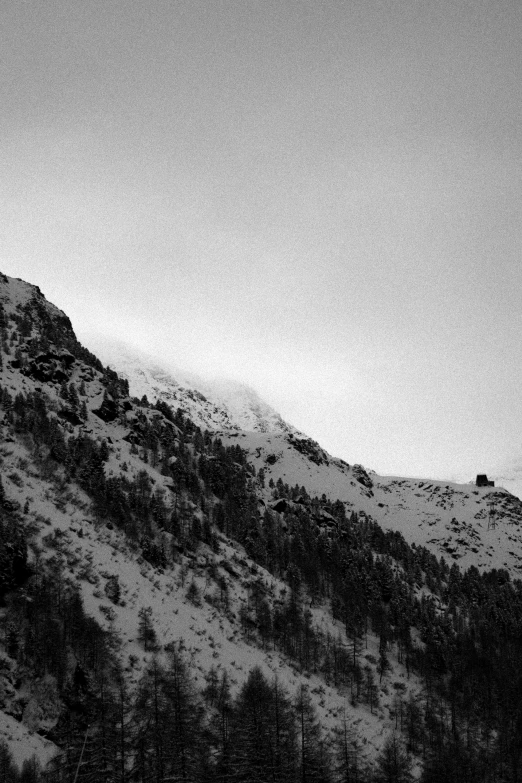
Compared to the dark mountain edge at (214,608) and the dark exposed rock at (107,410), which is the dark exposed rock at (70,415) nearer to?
the dark mountain edge at (214,608)

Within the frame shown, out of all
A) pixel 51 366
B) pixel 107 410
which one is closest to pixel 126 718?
pixel 107 410

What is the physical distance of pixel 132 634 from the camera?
64.1m

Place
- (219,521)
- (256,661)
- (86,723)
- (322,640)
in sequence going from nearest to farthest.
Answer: (86,723) → (256,661) → (322,640) → (219,521)

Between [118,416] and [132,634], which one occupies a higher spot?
[118,416]

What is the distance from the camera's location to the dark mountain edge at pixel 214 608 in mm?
46344

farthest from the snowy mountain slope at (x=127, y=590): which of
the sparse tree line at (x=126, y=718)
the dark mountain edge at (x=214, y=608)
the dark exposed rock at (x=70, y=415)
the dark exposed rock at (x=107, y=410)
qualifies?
the dark exposed rock at (x=107, y=410)

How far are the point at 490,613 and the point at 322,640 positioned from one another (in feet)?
262

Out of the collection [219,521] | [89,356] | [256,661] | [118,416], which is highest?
[89,356]

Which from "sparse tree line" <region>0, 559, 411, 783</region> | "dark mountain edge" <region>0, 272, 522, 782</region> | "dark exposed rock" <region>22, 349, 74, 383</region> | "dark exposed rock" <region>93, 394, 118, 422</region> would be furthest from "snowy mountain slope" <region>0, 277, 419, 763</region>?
"dark exposed rock" <region>93, 394, 118, 422</region>

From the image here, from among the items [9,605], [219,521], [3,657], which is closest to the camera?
[3,657]

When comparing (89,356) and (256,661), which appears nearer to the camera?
(256,661)

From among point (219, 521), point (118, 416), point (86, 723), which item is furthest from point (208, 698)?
point (118, 416)

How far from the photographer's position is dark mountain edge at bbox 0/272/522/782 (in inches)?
1825

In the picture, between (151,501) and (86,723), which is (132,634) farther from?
(151,501)
